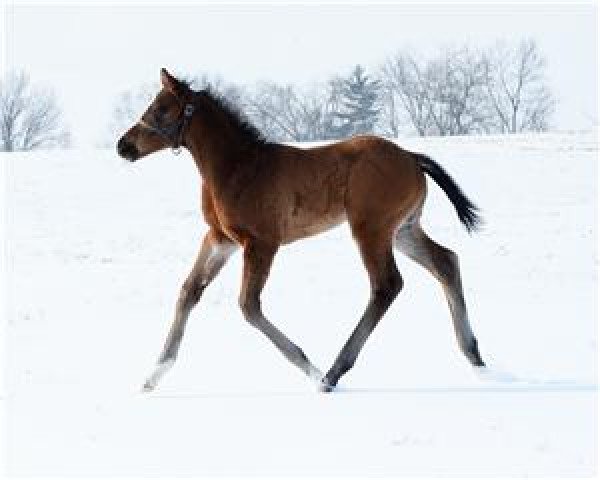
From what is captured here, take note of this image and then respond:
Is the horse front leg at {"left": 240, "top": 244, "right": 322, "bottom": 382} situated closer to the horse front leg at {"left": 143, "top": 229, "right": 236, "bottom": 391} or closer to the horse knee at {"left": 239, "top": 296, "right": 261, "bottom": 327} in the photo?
the horse knee at {"left": 239, "top": 296, "right": 261, "bottom": 327}

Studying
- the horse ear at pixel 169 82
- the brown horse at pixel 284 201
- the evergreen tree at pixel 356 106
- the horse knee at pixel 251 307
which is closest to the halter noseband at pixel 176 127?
the brown horse at pixel 284 201

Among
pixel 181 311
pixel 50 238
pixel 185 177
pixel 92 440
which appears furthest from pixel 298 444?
pixel 185 177

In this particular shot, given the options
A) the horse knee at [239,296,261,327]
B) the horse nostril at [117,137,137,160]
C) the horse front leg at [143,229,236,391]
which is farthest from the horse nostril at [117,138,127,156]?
the horse knee at [239,296,261,327]

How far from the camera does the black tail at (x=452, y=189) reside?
8.82 metres

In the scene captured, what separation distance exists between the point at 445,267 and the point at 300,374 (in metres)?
1.41

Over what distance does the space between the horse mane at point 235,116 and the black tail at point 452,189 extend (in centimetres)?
125

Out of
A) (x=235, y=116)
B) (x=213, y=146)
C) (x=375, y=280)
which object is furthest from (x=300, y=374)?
(x=235, y=116)

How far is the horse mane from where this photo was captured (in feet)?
28.4

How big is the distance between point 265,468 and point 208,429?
99 cm

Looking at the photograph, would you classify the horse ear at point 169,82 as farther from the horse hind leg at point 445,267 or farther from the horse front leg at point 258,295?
the horse hind leg at point 445,267

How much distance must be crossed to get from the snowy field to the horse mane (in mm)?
1817

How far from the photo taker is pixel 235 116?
872cm

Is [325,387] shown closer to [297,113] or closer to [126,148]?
[126,148]

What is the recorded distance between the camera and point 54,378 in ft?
28.5
